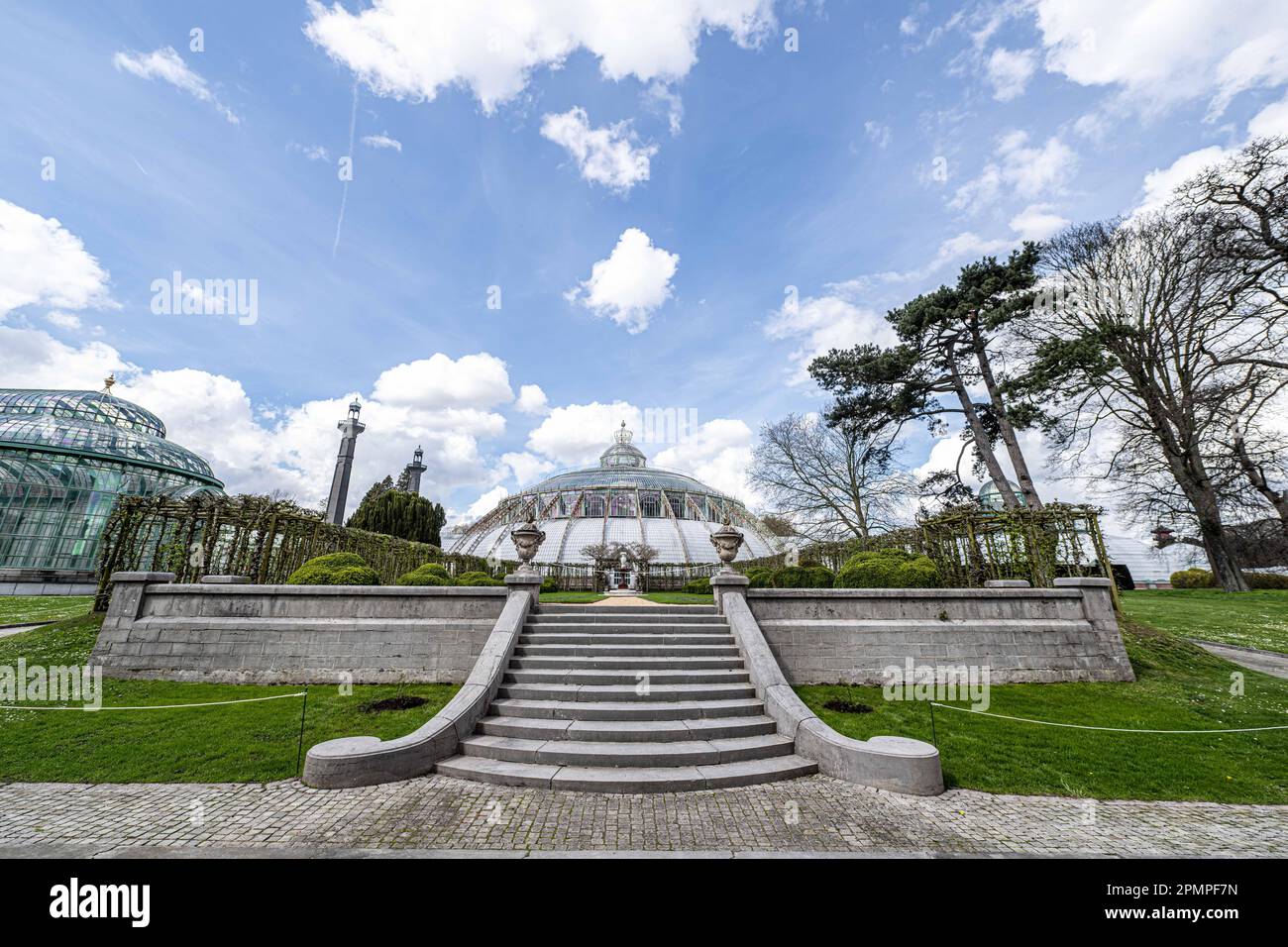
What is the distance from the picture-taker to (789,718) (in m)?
6.66

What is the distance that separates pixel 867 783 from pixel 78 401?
227 ft

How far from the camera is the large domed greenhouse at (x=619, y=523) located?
1113 inches

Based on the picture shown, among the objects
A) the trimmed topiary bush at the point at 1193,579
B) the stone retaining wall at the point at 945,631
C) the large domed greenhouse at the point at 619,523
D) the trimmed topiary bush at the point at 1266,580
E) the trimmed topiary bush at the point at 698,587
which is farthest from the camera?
the trimmed topiary bush at the point at 1193,579

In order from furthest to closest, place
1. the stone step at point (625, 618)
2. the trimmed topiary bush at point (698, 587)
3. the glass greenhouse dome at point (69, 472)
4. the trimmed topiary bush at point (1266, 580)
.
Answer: the glass greenhouse dome at point (69, 472) < the trimmed topiary bush at point (1266, 580) < the trimmed topiary bush at point (698, 587) < the stone step at point (625, 618)

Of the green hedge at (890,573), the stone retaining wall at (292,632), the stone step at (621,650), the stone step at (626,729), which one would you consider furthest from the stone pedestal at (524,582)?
the green hedge at (890,573)

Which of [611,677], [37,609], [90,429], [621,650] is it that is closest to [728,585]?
[621,650]

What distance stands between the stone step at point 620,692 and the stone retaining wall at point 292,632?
6.82ft

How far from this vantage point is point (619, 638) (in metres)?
8.84

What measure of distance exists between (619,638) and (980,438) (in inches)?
700

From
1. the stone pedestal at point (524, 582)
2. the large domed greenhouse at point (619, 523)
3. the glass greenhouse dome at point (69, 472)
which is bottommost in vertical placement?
the stone pedestal at point (524, 582)

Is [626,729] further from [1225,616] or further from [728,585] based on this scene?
[1225,616]

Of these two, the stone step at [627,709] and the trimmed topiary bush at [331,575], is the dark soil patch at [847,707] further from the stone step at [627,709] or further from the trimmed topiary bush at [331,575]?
the trimmed topiary bush at [331,575]

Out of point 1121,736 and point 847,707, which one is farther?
point 847,707

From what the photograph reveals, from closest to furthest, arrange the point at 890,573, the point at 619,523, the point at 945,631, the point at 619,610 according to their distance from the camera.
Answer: the point at 945,631 < the point at 619,610 < the point at 890,573 < the point at 619,523
